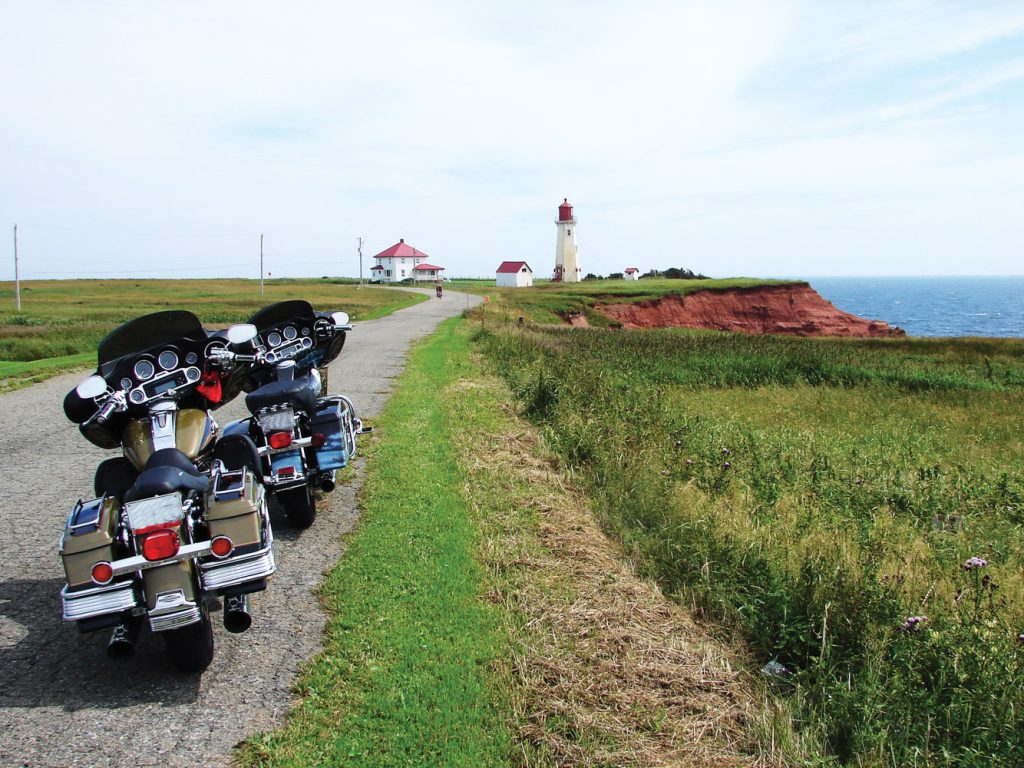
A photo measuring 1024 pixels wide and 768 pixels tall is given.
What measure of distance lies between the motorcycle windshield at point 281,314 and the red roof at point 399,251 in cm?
10371

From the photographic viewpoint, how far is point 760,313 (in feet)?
Answer: 217

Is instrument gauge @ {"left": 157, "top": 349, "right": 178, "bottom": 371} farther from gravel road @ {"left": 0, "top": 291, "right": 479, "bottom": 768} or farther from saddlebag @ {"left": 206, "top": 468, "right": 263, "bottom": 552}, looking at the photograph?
gravel road @ {"left": 0, "top": 291, "right": 479, "bottom": 768}

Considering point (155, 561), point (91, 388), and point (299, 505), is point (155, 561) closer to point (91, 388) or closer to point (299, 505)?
point (91, 388)

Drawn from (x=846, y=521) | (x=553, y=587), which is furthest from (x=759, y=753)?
(x=846, y=521)

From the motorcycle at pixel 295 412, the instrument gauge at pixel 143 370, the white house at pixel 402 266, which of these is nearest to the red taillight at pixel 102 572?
the instrument gauge at pixel 143 370

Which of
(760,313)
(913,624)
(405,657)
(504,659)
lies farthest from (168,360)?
(760,313)

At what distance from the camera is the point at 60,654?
3963mm

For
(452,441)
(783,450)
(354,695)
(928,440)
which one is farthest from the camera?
(928,440)

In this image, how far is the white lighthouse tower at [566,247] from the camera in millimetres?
88938

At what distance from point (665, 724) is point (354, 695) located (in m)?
1.67

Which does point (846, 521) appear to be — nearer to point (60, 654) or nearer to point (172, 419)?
point (172, 419)

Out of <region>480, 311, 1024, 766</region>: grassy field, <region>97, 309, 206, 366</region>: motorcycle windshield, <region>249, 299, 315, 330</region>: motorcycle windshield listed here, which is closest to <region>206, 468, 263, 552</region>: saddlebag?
<region>97, 309, 206, 366</region>: motorcycle windshield

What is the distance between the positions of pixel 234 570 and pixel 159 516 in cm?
49

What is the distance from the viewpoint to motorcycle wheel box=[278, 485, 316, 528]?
231 inches
